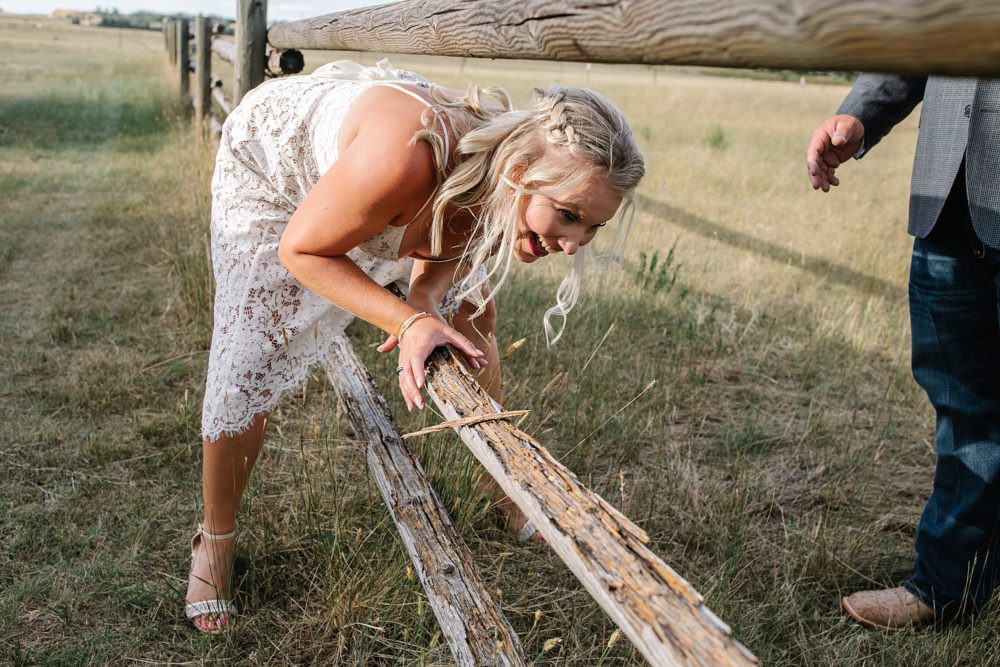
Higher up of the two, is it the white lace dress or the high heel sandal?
the white lace dress

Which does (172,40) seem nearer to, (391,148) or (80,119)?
(80,119)

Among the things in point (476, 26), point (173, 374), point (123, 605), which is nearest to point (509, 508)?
point (123, 605)

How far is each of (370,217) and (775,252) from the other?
5.12m

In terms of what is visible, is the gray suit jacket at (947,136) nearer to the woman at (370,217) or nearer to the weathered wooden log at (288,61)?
the woman at (370,217)

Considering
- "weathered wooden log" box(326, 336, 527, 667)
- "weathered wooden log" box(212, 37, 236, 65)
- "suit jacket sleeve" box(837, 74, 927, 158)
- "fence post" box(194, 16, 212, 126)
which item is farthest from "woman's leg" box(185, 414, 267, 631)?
"fence post" box(194, 16, 212, 126)

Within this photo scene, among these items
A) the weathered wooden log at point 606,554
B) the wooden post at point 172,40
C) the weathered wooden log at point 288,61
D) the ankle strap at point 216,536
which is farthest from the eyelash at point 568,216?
the wooden post at point 172,40

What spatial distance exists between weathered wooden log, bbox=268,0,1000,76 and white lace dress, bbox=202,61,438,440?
67 centimetres

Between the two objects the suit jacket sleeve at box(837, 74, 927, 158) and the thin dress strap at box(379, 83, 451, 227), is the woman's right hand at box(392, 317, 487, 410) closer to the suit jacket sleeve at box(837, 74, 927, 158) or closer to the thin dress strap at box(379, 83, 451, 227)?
the thin dress strap at box(379, 83, 451, 227)

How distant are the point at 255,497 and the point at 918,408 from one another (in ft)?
10.1

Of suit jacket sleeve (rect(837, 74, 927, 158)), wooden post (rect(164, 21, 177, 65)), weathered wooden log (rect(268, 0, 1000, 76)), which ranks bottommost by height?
wooden post (rect(164, 21, 177, 65))

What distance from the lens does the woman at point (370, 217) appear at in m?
1.78

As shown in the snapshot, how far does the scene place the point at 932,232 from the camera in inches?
87.3

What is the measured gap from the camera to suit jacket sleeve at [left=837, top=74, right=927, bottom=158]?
7.82 feet

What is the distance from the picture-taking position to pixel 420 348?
69.2 inches
